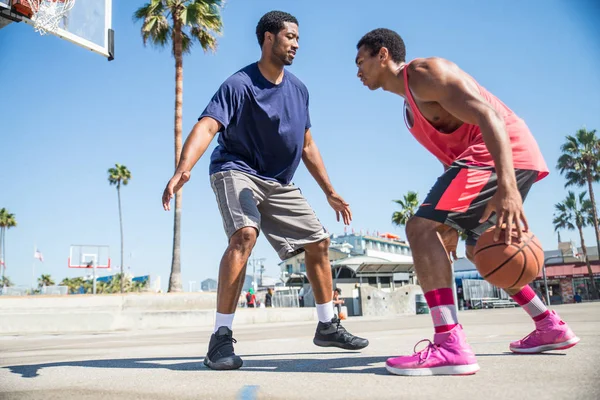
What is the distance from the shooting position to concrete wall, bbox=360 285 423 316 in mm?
26234

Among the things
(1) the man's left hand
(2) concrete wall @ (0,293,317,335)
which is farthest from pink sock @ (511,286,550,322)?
(2) concrete wall @ (0,293,317,335)

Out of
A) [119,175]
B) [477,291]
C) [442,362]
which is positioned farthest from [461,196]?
[119,175]

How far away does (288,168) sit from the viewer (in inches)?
153

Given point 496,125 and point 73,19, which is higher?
point 73,19

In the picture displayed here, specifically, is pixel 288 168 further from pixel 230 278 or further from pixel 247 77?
pixel 230 278

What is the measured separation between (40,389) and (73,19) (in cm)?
783

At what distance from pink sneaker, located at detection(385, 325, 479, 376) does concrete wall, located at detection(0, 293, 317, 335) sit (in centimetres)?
1208

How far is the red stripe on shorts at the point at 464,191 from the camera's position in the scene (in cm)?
258

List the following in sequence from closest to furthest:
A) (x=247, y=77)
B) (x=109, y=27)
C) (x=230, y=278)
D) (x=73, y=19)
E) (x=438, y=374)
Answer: (x=438, y=374)
(x=230, y=278)
(x=247, y=77)
(x=73, y=19)
(x=109, y=27)

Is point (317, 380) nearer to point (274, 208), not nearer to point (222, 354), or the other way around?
point (222, 354)

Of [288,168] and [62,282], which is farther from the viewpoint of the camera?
[62,282]

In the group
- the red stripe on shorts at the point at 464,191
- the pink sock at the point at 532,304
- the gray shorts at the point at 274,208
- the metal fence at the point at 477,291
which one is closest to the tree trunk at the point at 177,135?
A: the gray shorts at the point at 274,208

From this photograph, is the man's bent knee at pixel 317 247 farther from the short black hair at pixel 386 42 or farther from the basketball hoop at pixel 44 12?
the basketball hoop at pixel 44 12

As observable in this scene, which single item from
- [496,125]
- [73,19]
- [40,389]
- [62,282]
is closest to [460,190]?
[496,125]
